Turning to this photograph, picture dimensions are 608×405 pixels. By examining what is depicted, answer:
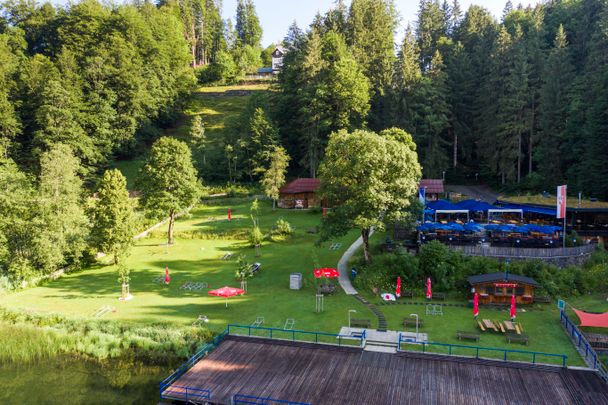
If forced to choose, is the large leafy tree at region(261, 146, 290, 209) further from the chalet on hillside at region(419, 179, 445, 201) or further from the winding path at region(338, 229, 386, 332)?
the chalet on hillside at region(419, 179, 445, 201)

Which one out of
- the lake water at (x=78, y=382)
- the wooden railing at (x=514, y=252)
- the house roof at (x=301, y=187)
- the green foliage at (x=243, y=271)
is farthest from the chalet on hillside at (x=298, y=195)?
the lake water at (x=78, y=382)

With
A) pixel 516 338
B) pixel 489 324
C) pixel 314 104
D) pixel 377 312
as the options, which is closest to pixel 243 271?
pixel 377 312

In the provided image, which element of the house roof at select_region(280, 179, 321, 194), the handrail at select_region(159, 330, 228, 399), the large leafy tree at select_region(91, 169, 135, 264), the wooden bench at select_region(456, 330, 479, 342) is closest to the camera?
the handrail at select_region(159, 330, 228, 399)

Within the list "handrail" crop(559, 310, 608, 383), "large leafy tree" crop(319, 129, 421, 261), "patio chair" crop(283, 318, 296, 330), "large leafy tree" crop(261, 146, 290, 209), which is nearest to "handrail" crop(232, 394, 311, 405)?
"patio chair" crop(283, 318, 296, 330)

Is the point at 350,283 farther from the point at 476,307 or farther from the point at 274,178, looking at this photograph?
the point at 274,178

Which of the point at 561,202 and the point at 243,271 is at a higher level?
the point at 561,202

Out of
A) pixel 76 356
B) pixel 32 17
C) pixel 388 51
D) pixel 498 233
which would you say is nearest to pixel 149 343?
pixel 76 356
